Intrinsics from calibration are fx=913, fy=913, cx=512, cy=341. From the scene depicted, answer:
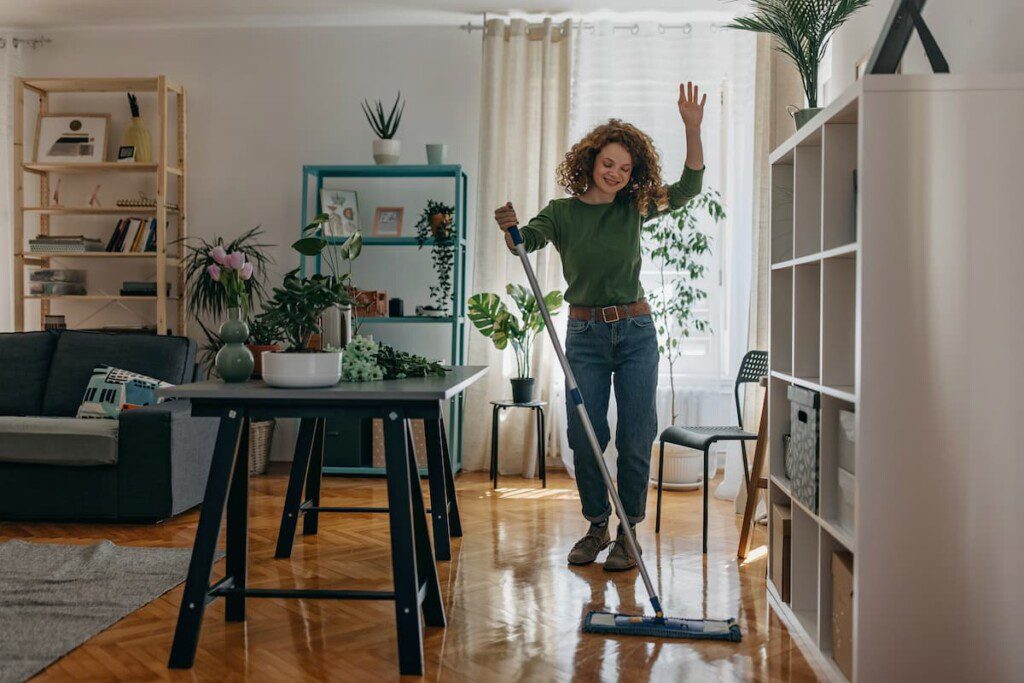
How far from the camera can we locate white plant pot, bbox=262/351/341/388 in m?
2.27

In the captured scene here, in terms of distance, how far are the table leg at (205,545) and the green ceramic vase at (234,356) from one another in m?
0.18

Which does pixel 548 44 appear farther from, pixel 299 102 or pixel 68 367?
pixel 68 367

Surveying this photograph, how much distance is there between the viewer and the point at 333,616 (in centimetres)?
266

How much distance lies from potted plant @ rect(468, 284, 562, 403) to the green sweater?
1.69 meters

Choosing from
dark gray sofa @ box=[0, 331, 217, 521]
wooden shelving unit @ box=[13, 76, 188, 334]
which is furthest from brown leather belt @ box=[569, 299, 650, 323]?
wooden shelving unit @ box=[13, 76, 188, 334]

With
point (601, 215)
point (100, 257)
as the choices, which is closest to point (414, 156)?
point (100, 257)

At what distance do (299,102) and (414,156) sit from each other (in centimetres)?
81

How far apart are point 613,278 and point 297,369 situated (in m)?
1.26

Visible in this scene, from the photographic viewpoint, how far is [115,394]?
416 cm

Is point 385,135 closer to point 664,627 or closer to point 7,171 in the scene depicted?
point 7,171

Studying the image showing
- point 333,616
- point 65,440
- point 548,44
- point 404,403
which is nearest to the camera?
point 404,403

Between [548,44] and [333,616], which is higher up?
[548,44]

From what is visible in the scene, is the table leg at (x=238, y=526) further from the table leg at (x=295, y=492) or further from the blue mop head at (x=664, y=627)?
the blue mop head at (x=664, y=627)

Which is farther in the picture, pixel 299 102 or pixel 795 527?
pixel 299 102
